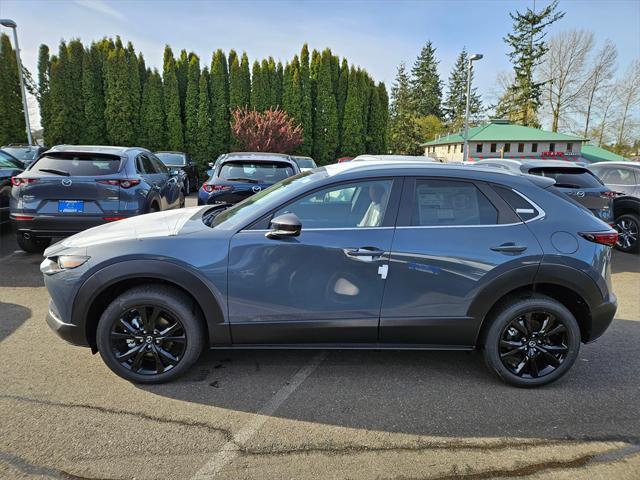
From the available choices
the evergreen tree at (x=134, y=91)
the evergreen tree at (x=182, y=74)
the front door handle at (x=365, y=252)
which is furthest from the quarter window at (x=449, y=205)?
the evergreen tree at (x=182, y=74)

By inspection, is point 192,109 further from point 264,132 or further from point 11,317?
point 11,317

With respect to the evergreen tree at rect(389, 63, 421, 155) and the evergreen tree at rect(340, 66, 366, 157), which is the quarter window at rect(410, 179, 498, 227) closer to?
the evergreen tree at rect(340, 66, 366, 157)

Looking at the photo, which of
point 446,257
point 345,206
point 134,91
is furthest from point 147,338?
point 134,91

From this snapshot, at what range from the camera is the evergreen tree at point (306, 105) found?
25.0 meters

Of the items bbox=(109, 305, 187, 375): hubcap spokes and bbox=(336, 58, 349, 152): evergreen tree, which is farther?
bbox=(336, 58, 349, 152): evergreen tree

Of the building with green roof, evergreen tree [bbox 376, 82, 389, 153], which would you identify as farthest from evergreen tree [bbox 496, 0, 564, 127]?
evergreen tree [bbox 376, 82, 389, 153]

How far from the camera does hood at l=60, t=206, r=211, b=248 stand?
3.18 meters

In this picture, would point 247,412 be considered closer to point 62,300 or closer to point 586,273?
point 62,300

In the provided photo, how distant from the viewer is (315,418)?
288 cm

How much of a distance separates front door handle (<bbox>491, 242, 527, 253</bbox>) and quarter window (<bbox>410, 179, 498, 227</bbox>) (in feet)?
0.63

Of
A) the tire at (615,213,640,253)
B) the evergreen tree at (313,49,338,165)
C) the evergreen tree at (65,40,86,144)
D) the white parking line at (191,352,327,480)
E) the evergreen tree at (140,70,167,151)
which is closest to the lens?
the white parking line at (191,352,327,480)

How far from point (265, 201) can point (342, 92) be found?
953 inches

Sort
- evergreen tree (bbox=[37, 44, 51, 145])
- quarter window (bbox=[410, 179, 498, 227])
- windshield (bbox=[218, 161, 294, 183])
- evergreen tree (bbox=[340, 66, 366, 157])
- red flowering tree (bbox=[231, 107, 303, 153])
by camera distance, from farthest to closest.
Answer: evergreen tree (bbox=[340, 66, 366, 157]) < evergreen tree (bbox=[37, 44, 51, 145]) < red flowering tree (bbox=[231, 107, 303, 153]) < windshield (bbox=[218, 161, 294, 183]) < quarter window (bbox=[410, 179, 498, 227])

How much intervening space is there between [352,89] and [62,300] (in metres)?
24.9
